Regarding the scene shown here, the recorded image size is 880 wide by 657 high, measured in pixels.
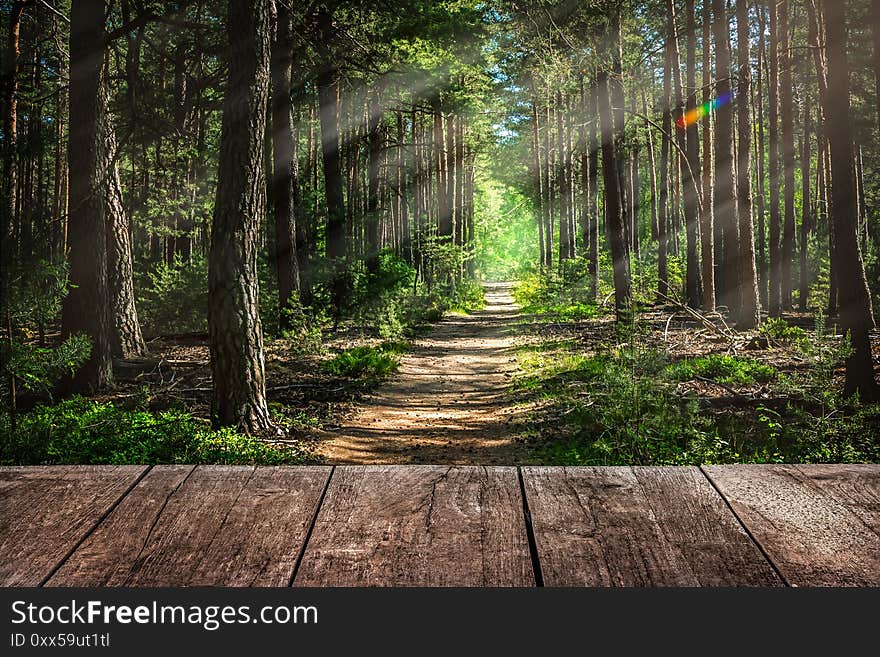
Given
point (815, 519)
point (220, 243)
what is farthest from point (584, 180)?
point (815, 519)

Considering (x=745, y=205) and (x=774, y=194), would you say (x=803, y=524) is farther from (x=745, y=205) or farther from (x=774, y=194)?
(x=774, y=194)

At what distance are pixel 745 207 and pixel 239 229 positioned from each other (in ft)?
35.5

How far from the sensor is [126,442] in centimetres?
629

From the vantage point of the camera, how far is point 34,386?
21.3 ft

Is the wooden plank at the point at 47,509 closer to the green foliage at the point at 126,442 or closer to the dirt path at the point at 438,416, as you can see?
the green foliage at the point at 126,442

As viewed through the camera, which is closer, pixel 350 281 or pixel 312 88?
pixel 350 281

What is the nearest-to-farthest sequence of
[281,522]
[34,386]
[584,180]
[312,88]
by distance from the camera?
[281,522], [34,386], [312,88], [584,180]

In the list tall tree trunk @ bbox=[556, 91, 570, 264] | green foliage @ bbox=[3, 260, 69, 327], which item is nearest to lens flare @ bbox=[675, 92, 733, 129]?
tall tree trunk @ bbox=[556, 91, 570, 264]

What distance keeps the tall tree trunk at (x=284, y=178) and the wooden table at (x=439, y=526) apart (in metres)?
13.4

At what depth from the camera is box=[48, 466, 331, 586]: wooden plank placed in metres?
1.33

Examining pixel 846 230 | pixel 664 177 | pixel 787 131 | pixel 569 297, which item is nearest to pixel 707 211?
pixel 787 131

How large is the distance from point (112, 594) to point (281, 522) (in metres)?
0.38

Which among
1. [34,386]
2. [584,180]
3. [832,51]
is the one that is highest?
[584,180]

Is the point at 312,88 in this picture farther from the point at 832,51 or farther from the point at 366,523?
the point at 366,523
